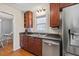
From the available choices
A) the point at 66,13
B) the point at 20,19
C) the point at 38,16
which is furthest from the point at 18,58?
the point at 66,13

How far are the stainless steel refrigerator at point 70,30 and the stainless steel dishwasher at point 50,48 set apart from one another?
111 mm

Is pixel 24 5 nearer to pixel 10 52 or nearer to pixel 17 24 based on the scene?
pixel 17 24

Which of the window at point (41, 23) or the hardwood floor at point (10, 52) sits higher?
the window at point (41, 23)

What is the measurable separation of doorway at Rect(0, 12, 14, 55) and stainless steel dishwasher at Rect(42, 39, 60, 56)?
55 centimetres

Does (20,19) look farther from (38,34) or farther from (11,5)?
(38,34)

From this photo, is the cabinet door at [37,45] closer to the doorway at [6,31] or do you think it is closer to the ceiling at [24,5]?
the doorway at [6,31]

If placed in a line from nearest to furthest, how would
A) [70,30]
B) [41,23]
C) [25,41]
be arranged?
[70,30] < [41,23] < [25,41]

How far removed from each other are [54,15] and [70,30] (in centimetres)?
37

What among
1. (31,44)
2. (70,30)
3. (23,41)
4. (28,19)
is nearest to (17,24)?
(28,19)

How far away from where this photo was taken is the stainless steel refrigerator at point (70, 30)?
155 cm

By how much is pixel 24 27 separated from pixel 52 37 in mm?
496

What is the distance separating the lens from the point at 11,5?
167 cm

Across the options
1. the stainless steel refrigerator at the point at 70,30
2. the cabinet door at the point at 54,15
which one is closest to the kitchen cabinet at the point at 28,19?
the cabinet door at the point at 54,15

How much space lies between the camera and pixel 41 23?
174cm
